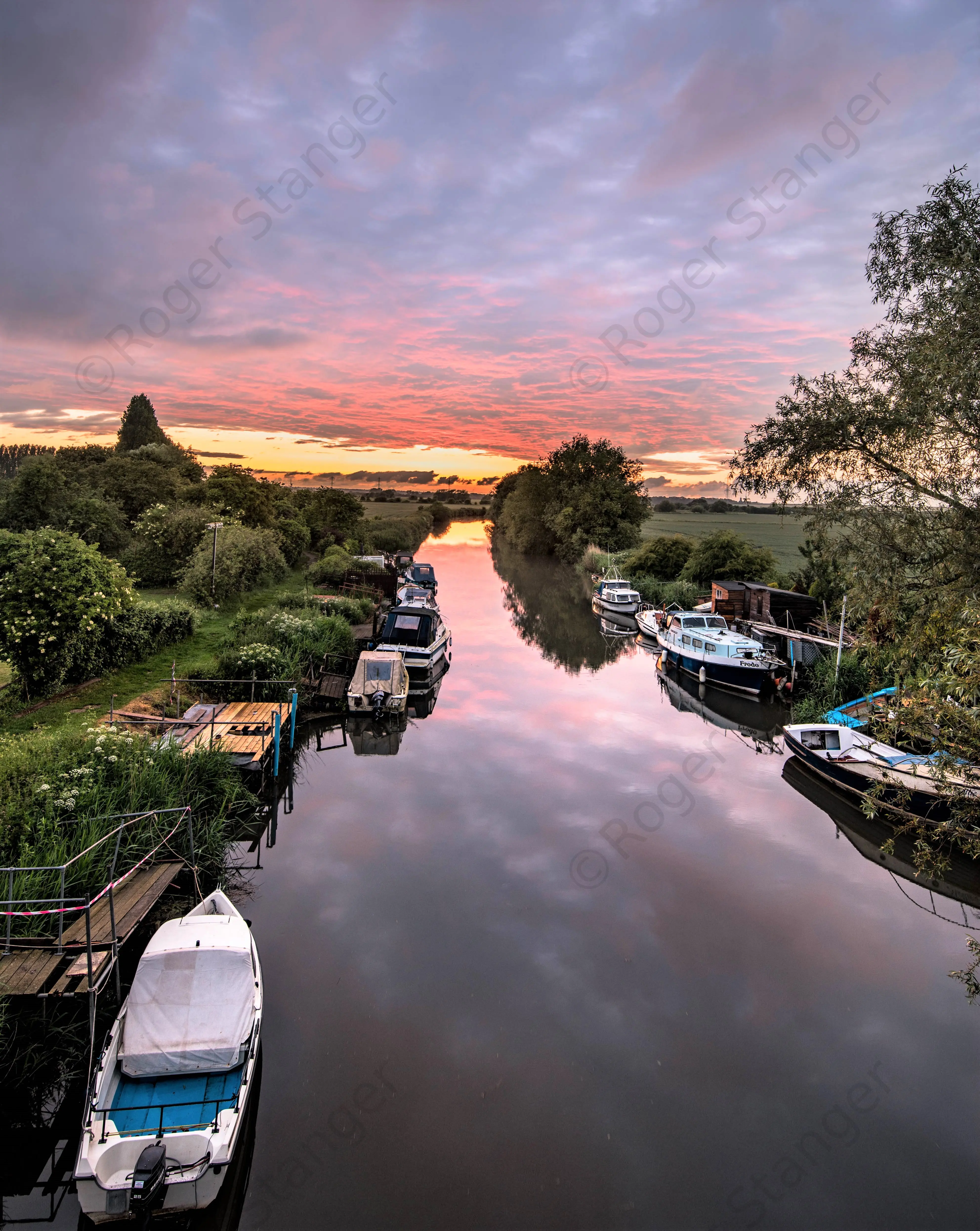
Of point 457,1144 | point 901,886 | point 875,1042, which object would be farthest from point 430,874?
point 901,886

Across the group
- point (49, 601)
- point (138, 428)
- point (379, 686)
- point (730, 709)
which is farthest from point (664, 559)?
point (138, 428)

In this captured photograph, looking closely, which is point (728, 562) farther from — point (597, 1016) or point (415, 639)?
point (597, 1016)

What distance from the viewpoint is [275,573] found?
39500 millimetres

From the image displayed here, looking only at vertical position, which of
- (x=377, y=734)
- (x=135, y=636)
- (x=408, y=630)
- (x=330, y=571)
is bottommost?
(x=377, y=734)

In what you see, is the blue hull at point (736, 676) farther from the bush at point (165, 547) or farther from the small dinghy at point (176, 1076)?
the bush at point (165, 547)

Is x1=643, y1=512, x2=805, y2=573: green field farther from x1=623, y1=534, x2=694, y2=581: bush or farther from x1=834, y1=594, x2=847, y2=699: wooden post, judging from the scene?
x1=834, y1=594, x2=847, y2=699: wooden post

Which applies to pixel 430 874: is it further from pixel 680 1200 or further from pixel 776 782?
pixel 776 782

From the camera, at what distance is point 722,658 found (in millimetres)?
26797

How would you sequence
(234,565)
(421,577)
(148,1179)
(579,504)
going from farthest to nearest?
(579,504) → (421,577) → (234,565) → (148,1179)

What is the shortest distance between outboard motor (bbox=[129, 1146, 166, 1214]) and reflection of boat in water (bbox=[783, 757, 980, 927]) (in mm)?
11251

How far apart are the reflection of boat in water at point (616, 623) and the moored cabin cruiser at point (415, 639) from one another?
47.3ft

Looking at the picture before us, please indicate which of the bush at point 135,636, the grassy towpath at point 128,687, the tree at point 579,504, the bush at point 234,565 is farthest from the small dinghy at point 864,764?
the tree at point 579,504

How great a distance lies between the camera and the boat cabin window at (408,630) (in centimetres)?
2553

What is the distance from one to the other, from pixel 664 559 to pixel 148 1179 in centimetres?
4843
